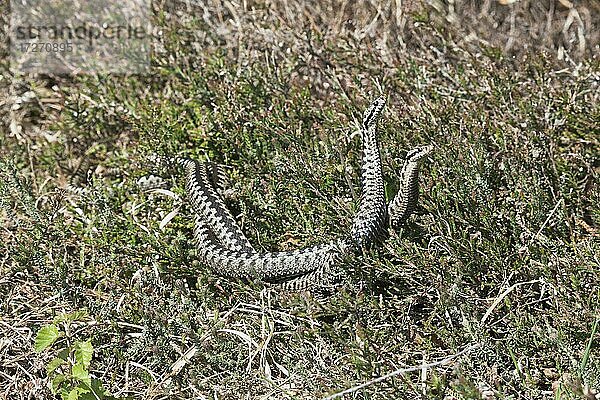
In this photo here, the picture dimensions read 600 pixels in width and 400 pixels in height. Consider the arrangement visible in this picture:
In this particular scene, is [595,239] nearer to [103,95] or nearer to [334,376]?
[334,376]

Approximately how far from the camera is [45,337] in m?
4.98

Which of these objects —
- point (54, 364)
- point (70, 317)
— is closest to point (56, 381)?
point (54, 364)

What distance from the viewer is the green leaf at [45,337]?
16.2ft

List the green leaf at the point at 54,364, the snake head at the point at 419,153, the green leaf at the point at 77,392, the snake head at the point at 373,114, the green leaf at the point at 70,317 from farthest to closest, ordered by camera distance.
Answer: the snake head at the point at 373,114
the snake head at the point at 419,153
the green leaf at the point at 70,317
the green leaf at the point at 54,364
the green leaf at the point at 77,392

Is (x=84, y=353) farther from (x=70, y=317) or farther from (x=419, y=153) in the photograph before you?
(x=419, y=153)

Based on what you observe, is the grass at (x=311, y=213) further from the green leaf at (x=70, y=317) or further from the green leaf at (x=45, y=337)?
the green leaf at (x=45, y=337)

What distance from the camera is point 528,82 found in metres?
6.61

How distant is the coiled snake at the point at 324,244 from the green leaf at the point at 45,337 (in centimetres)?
120

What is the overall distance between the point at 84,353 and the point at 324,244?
1.71 m

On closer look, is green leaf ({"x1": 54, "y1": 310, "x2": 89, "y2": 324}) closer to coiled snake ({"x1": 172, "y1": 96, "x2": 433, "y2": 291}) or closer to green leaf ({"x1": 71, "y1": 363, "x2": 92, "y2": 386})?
green leaf ({"x1": 71, "y1": 363, "x2": 92, "y2": 386})

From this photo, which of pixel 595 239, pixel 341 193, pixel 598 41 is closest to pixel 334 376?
pixel 341 193

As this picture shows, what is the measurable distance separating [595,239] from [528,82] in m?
1.70

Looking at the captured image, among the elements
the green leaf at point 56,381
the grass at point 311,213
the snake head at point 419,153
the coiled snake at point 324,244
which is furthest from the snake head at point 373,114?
the green leaf at point 56,381

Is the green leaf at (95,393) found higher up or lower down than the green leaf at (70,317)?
lower down
